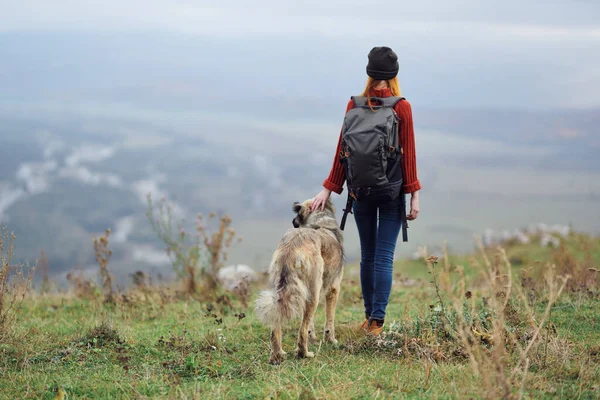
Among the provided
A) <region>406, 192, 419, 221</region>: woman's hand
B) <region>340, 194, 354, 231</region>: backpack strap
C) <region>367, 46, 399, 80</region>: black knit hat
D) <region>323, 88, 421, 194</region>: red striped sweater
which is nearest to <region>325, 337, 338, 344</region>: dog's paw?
<region>340, 194, 354, 231</region>: backpack strap

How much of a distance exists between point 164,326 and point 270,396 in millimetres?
3341

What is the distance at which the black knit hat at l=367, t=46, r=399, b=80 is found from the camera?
5.78 m

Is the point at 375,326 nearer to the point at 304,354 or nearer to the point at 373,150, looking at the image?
the point at 304,354

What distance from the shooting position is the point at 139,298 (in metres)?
8.99

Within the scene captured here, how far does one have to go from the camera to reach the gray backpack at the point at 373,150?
5.62 m

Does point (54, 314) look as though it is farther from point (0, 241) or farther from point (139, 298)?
point (0, 241)

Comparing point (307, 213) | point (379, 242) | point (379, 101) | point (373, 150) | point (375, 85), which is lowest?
point (379, 242)

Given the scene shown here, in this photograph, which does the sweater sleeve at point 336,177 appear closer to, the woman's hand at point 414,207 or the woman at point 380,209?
the woman at point 380,209

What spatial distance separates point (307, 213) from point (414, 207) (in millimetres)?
1071

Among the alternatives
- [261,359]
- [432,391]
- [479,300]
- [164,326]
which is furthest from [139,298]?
[432,391]

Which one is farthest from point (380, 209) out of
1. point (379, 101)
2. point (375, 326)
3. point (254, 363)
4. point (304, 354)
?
point (254, 363)

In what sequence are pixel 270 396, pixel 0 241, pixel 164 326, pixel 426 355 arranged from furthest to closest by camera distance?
pixel 164 326
pixel 0 241
pixel 426 355
pixel 270 396

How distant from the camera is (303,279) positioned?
17.8 feet

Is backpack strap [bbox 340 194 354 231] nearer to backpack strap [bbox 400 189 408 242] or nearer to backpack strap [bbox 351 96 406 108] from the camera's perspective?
backpack strap [bbox 400 189 408 242]
